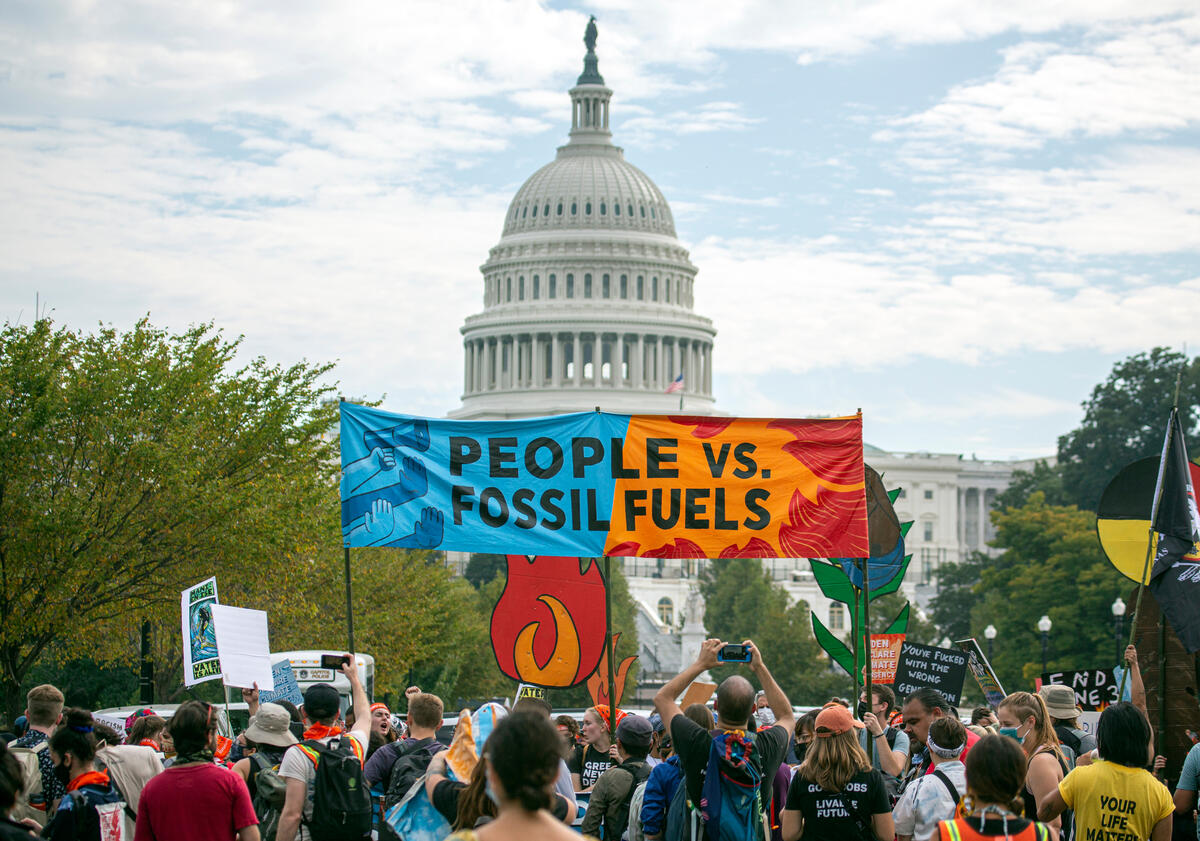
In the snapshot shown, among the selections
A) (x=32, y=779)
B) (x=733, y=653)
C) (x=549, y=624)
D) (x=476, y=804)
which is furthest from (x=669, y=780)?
(x=549, y=624)

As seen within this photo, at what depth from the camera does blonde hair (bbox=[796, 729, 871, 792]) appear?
26.4 feet

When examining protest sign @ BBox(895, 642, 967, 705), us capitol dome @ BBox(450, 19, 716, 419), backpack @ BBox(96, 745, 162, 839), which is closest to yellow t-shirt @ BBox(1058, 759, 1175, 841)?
backpack @ BBox(96, 745, 162, 839)

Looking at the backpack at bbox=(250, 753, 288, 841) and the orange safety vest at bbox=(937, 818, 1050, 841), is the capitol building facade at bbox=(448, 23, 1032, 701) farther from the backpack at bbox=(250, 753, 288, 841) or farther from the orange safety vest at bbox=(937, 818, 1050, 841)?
the orange safety vest at bbox=(937, 818, 1050, 841)

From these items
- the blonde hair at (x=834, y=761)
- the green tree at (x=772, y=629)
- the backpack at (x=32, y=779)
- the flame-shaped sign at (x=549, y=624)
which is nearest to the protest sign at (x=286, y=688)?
the flame-shaped sign at (x=549, y=624)

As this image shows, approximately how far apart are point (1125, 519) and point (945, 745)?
4.72 metres

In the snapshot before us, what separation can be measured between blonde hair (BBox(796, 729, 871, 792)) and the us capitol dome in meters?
130

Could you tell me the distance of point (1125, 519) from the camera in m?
12.9

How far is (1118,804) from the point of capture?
800cm

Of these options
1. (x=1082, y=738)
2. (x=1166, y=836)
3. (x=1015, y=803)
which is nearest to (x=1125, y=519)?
(x=1082, y=738)

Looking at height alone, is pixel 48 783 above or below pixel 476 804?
below

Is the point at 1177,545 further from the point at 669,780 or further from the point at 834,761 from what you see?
the point at 669,780

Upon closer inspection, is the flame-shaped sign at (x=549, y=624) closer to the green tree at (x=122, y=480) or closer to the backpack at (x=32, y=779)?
Result: the backpack at (x=32, y=779)

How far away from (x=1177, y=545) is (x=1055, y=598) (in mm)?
52474

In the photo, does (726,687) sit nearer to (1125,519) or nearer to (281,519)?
(1125,519)
